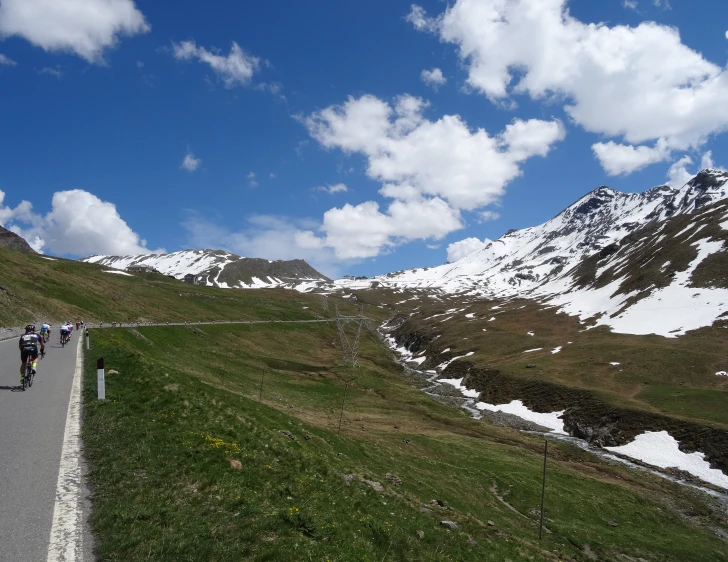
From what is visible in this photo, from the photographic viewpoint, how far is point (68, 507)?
11359 millimetres

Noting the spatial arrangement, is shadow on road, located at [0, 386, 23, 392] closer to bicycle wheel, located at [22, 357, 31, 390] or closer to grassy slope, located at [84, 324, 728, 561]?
bicycle wheel, located at [22, 357, 31, 390]

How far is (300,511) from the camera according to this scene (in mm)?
14188

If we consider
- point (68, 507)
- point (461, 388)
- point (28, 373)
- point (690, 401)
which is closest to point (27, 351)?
point (28, 373)

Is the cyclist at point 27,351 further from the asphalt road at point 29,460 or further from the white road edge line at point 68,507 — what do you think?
the white road edge line at point 68,507

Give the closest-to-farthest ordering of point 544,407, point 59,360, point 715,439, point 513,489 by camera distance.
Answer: point 59,360
point 513,489
point 715,439
point 544,407

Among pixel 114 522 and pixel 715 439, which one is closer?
pixel 114 522

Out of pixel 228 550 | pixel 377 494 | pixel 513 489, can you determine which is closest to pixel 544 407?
pixel 513 489

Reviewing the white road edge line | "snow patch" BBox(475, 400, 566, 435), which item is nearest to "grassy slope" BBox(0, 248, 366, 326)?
the white road edge line

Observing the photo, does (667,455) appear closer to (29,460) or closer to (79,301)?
(29,460)

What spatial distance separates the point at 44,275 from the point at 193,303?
188ft

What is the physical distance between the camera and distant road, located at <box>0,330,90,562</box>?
9.92 m

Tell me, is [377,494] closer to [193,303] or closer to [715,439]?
[715,439]

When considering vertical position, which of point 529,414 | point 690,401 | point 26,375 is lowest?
point 529,414

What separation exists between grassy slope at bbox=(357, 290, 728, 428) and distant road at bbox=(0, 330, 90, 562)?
7553 centimetres
